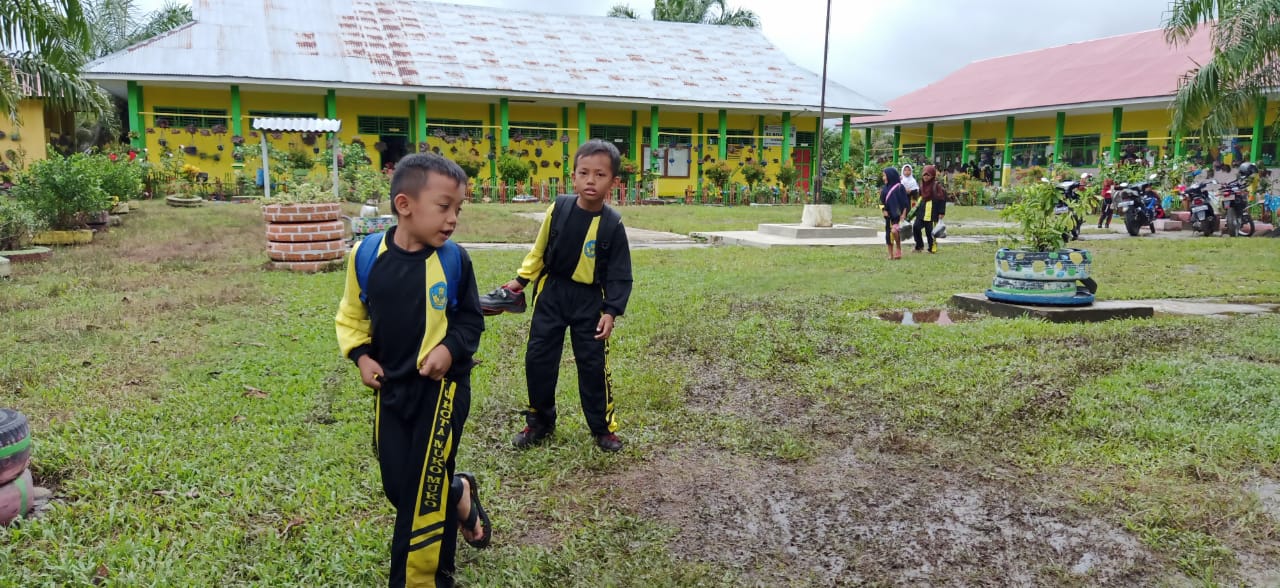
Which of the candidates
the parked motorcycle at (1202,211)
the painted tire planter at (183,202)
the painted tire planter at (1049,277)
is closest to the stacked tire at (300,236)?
the painted tire planter at (1049,277)

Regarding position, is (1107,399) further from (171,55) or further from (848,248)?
(171,55)

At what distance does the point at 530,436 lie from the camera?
4.07 m

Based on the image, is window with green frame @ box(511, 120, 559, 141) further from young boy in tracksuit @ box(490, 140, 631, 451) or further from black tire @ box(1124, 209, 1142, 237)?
young boy in tracksuit @ box(490, 140, 631, 451)

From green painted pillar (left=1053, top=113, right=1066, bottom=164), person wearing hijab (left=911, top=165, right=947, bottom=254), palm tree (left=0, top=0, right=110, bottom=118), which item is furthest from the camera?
green painted pillar (left=1053, top=113, right=1066, bottom=164)

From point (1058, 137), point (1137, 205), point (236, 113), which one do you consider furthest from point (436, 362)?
point (1058, 137)

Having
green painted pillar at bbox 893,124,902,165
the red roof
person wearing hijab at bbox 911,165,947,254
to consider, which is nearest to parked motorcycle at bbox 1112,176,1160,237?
person wearing hijab at bbox 911,165,947,254

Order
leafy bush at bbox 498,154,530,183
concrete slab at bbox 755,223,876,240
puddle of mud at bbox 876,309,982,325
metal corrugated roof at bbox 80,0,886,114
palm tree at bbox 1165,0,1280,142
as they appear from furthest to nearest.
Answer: leafy bush at bbox 498,154,530,183, metal corrugated roof at bbox 80,0,886,114, concrete slab at bbox 755,223,876,240, palm tree at bbox 1165,0,1280,142, puddle of mud at bbox 876,309,982,325

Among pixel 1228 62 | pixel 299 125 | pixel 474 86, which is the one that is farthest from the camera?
pixel 474 86

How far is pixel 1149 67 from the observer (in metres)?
26.2

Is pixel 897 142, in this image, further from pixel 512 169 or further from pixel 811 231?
pixel 811 231

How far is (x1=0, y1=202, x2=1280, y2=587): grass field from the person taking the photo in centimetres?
296

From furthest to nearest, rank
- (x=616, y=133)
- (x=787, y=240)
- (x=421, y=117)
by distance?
1. (x=616, y=133)
2. (x=421, y=117)
3. (x=787, y=240)

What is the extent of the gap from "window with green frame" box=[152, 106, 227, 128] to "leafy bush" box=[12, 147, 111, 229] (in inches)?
441

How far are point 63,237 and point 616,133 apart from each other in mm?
17971
